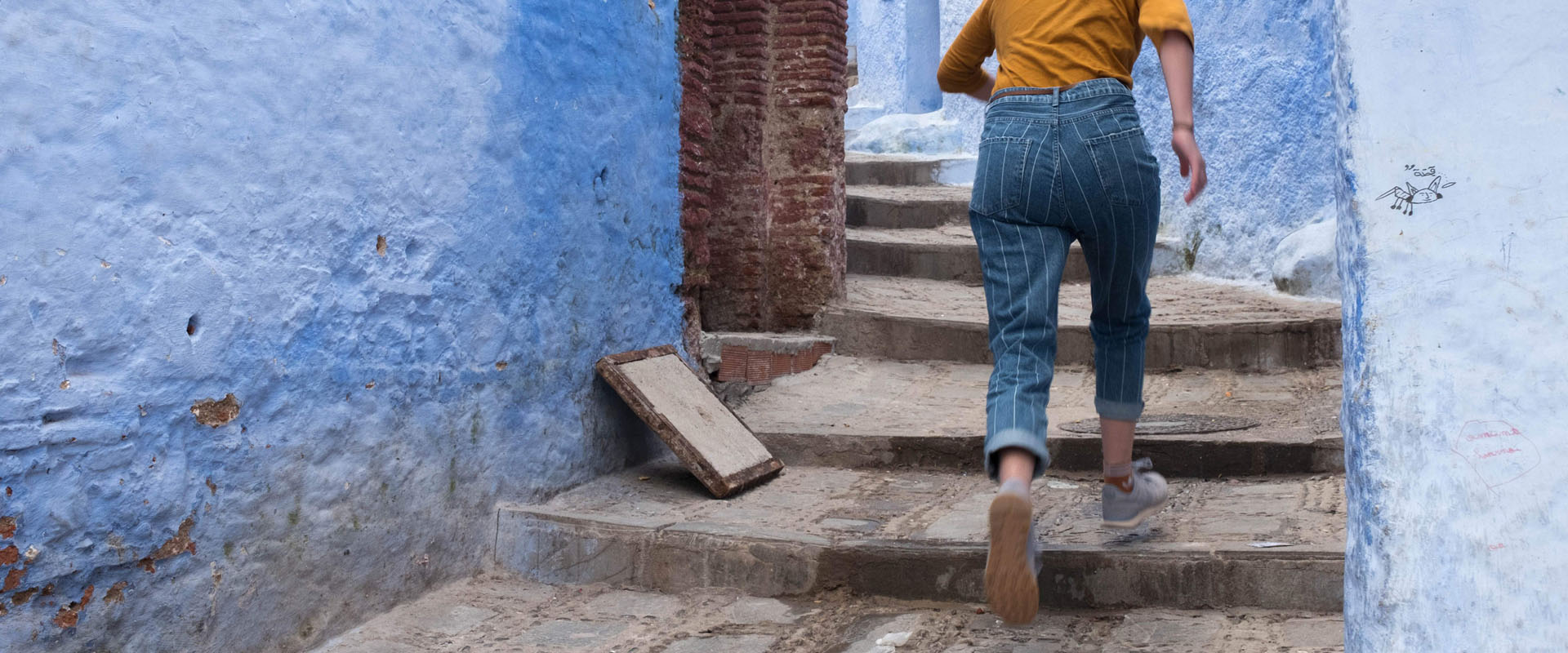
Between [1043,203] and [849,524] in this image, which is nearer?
[1043,203]

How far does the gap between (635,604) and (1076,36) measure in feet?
5.67

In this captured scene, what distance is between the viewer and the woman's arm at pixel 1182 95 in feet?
7.99

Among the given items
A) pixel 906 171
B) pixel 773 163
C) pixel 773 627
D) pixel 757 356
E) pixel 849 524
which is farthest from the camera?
pixel 906 171

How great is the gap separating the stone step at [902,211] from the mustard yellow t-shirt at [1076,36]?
4810 mm

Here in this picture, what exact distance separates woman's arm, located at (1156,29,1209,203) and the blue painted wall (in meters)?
1.76

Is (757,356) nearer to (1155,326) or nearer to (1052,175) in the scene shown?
(1155,326)

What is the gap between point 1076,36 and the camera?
2.54 meters

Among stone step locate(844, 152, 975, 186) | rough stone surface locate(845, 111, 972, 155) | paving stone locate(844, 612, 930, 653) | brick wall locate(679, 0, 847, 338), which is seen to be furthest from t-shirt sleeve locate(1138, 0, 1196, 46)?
rough stone surface locate(845, 111, 972, 155)

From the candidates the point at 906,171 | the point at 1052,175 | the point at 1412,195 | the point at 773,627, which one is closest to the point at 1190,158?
the point at 1052,175

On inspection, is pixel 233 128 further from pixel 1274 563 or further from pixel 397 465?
pixel 1274 563

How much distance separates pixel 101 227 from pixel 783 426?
2577 millimetres

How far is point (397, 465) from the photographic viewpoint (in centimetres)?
299

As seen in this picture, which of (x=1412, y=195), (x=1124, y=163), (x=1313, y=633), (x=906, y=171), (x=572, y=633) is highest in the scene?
(x=906, y=171)

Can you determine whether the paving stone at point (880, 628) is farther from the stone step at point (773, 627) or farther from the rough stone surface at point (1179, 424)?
the rough stone surface at point (1179, 424)
